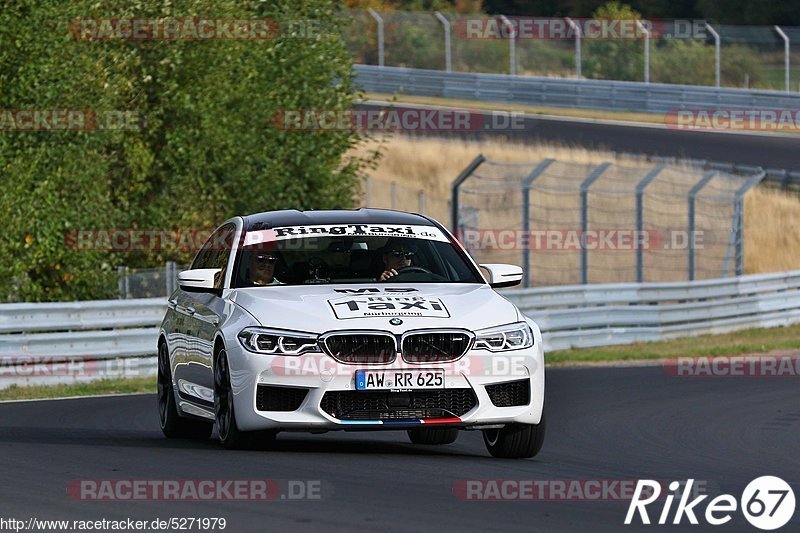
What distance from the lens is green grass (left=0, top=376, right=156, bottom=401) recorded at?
18109 mm

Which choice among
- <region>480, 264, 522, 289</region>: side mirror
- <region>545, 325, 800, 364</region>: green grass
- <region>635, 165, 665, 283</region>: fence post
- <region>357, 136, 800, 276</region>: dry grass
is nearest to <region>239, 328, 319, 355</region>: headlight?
<region>480, 264, 522, 289</region>: side mirror

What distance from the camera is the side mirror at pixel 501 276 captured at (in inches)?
436

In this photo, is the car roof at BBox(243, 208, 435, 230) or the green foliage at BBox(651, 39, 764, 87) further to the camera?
the green foliage at BBox(651, 39, 764, 87)

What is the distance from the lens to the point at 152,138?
27375 millimetres

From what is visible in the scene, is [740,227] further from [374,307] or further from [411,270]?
[374,307]

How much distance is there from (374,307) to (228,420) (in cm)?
120

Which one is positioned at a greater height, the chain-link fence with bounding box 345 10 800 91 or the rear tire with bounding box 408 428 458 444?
the chain-link fence with bounding box 345 10 800 91

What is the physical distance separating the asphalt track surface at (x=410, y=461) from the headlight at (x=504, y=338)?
28.0 inches

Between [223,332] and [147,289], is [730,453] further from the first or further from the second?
[147,289]

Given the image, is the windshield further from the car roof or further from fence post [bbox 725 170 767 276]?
fence post [bbox 725 170 767 276]

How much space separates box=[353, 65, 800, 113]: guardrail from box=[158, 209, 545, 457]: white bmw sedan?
3078 cm

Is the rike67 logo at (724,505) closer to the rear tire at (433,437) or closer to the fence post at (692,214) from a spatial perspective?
the rear tire at (433,437)

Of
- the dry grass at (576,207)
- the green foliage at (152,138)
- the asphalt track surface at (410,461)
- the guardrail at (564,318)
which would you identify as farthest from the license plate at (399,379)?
the dry grass at (576,207)

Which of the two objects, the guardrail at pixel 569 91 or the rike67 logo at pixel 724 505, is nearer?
the rike67 logo at pixel 724 505
